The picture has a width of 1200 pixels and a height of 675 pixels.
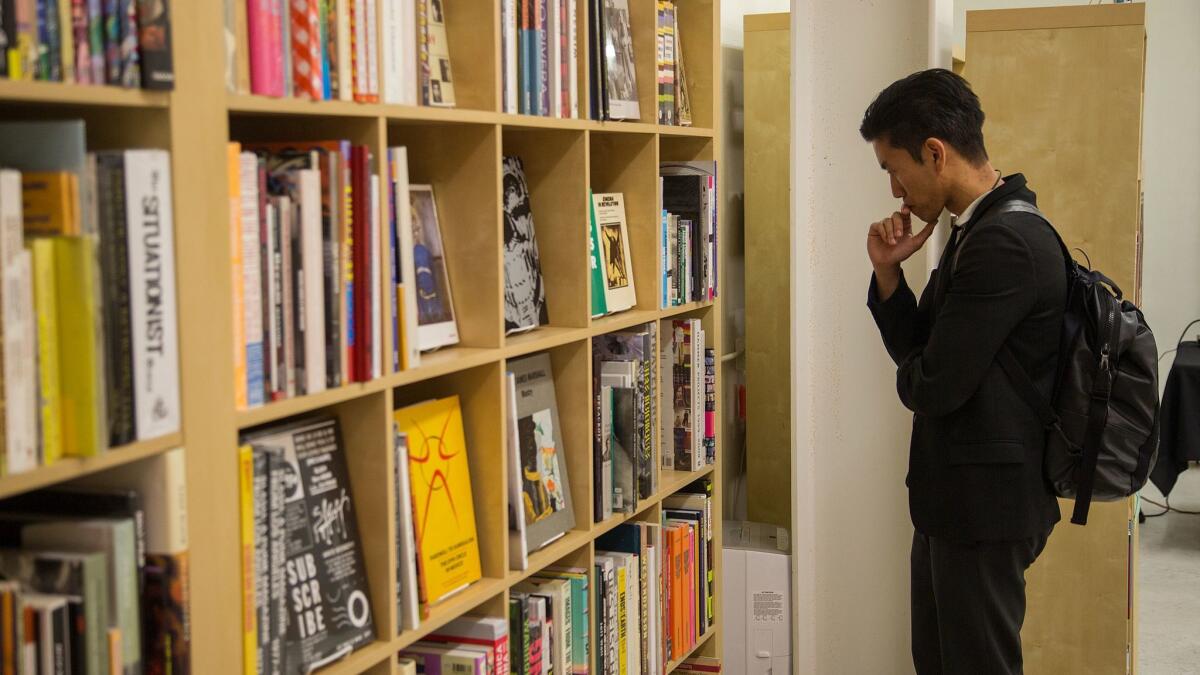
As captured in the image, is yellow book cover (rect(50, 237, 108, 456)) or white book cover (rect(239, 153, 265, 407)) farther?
white book cover (rect(239, 153, 265, 407))

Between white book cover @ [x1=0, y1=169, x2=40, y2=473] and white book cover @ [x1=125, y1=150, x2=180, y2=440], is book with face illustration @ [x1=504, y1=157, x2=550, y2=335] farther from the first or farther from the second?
white book cover @ [x1=0, y1=169, x2=40, y2=473]

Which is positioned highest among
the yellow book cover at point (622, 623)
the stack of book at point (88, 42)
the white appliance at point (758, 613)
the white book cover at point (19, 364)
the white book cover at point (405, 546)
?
the stack of book at point (88, 42)

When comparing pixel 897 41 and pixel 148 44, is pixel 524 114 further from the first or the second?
pixel 897 41

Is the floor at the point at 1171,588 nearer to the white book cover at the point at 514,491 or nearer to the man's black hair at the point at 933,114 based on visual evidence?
the man's black hair at the point at 933,114

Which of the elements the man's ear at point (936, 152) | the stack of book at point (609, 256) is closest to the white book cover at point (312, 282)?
the stack of book at point (609, 256)

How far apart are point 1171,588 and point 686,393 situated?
3.14m

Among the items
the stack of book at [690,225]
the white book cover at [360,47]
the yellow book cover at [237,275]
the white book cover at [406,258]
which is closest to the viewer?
the yellow book cover at [237,275]

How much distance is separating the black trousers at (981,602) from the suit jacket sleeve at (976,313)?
304 millimetres

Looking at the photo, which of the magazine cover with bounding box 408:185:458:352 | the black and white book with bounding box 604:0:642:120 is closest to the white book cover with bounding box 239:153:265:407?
the magazine cover with bounding box 408:185:458:352

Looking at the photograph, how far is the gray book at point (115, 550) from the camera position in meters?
1.31

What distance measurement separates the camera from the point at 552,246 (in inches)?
90.8

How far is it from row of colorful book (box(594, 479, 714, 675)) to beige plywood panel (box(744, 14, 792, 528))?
3.45 ft

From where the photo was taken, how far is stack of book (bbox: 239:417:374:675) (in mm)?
1505

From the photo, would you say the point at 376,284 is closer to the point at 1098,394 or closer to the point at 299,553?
the point at 299,553
